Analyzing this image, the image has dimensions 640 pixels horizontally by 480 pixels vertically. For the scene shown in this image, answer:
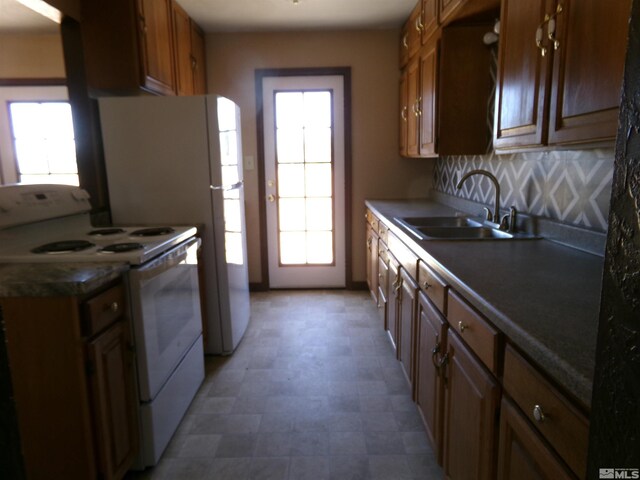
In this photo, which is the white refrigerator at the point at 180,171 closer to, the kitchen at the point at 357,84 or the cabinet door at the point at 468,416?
the kitchen at the point at 357,84

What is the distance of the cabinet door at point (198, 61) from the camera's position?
11.1 feet

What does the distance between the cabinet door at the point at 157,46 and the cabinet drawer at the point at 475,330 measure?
2.11 m

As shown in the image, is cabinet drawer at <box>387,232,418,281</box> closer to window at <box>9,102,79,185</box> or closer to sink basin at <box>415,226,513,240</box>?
sink basin at <box>415,226,513,240</box>

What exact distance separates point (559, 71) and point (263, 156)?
116 inches

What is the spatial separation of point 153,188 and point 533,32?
2.09 meters

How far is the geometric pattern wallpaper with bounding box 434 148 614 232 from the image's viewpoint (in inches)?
60.2

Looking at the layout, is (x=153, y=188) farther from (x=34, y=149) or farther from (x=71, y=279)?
(x=34, y=149)

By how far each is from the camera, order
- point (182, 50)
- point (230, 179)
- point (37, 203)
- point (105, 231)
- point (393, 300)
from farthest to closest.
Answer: point (182, 50), point (230, 179), point (393, 300), point (105, 231), point (37, 203)

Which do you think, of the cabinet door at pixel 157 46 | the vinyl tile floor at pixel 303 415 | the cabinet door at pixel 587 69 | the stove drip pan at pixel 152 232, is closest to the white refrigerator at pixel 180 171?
the cabinet door at pixel 157 46

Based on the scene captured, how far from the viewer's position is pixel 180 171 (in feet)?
8.29

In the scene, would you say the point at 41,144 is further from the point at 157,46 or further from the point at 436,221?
the point at 436,221

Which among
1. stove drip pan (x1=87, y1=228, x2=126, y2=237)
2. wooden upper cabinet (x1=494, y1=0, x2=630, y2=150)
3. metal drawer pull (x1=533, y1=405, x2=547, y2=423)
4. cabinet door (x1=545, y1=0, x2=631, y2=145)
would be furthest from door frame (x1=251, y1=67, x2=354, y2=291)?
metal drawer pull (x1=533, y1=405, x2=547, y2=423)

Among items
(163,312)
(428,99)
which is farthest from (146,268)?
(428,99)

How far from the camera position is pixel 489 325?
3.52 ft
